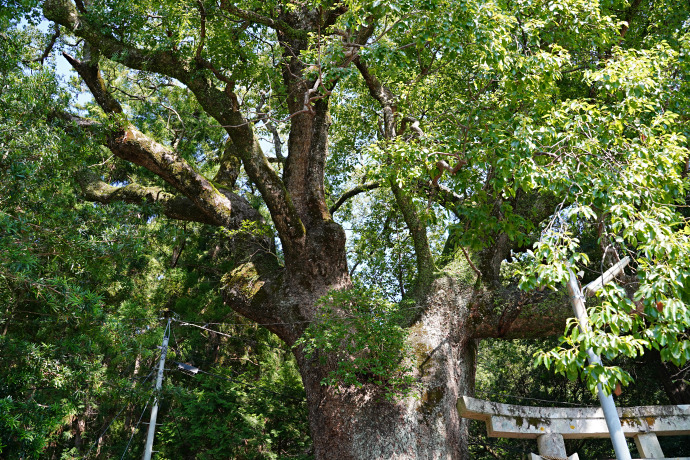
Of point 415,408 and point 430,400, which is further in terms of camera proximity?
point 430,400

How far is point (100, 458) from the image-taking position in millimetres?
10406

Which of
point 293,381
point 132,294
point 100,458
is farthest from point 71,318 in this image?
point 100,458

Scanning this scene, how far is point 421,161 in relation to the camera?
5.57m

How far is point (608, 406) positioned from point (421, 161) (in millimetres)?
3006

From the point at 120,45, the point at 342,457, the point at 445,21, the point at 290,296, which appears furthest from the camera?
the point at 290,296

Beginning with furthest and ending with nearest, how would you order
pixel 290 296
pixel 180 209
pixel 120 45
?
1. pixel 180 209
2. pixel 290 296
3. pixel 120 45

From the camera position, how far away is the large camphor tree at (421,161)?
4527 millimetres

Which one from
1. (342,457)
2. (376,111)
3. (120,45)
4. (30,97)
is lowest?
(342,457)

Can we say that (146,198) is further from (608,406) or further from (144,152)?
(608,406)

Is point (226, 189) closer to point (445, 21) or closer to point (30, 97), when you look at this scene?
point (30, 97)

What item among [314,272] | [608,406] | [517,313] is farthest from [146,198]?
[608,406]

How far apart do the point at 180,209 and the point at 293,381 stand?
4.56 meters

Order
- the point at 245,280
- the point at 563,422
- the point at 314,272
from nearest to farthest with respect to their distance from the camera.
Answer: the point at 563,422, the point at 314,272, the point at 245,280

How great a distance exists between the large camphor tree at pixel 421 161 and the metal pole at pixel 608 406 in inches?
12.3
